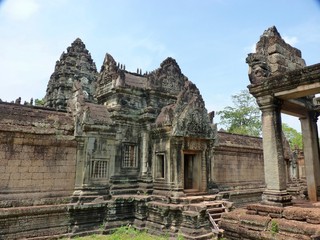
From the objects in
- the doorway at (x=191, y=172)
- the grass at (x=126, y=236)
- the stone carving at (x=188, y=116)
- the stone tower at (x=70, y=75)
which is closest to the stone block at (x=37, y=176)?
the grass at (x=126, y=236)

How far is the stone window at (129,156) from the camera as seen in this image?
13.8 meters

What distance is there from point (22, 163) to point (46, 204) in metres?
1.98

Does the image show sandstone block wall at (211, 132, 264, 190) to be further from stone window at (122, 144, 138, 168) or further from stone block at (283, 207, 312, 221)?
stone block at (283, 207, 312, 221)

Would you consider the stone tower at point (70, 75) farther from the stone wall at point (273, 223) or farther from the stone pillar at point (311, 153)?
the stone wall at point (273, 223)

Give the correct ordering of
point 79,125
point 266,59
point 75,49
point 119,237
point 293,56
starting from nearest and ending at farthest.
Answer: point 266,59
point 293,56
point 119,237
point 79,125
point 75,49

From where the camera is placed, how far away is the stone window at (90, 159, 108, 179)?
12.4m

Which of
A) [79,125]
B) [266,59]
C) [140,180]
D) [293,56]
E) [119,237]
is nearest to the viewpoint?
[266,59]

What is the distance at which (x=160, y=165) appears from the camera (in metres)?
13.9

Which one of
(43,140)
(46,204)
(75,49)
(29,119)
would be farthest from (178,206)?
(75,49)

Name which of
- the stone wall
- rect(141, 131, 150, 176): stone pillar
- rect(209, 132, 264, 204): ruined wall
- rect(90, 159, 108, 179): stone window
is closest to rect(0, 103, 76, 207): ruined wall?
rect(90, 159, 108, 179): stone window

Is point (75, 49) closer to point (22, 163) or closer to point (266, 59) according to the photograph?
point (22, 163)

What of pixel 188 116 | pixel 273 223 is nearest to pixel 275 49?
pixel 273 223

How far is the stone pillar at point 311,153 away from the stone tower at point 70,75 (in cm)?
2008

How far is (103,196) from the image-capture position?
40.4 ft
